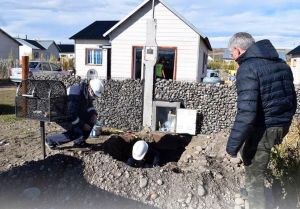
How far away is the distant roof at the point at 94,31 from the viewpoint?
85.7 feet

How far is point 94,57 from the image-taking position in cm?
2531

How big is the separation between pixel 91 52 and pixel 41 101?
19628 millimetres

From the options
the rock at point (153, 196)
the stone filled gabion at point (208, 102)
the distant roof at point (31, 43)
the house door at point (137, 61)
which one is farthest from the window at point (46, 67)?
the distant roof at point (31, 43)

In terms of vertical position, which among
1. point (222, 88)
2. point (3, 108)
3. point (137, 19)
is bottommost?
point (3, 108)

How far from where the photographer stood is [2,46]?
→ 4259 cm

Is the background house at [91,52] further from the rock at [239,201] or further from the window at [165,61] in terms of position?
the rock at [239,201]

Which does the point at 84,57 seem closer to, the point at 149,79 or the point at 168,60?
the point at 168,60

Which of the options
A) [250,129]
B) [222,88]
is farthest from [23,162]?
[222,88]

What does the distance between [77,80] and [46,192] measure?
7338 millimetres

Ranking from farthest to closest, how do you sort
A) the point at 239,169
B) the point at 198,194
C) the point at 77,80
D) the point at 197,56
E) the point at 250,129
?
the point at 197,56, the point at 77,80, the point at 239,169, the point at 198,194, the point at 250,129

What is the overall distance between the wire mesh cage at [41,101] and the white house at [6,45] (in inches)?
1489

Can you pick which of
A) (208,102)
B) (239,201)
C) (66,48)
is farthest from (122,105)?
(66,48)

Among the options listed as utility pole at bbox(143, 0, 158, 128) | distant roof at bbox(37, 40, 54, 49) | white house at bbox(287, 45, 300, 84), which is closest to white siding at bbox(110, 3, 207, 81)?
utility pole at bbox(143, 0, 158, 128)

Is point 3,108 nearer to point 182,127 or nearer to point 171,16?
point 182,127
